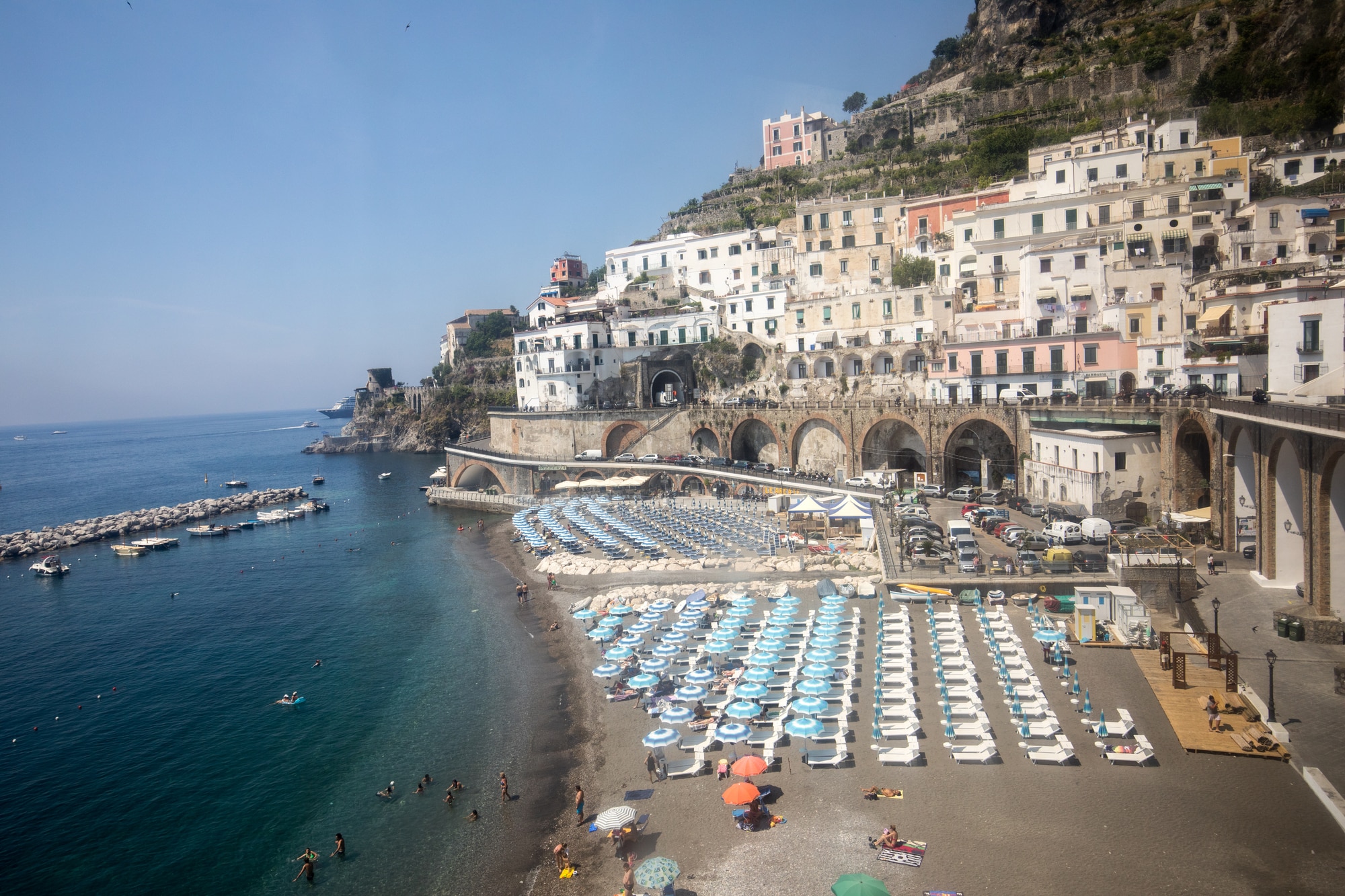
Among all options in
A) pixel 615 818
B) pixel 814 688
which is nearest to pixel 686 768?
pixel 615 818

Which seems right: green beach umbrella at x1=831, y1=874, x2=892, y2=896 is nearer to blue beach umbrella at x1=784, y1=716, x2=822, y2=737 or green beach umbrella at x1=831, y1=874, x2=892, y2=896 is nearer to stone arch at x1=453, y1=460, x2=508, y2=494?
blue beach umbrella at x1=784, y1=716, x2=822, y2=737

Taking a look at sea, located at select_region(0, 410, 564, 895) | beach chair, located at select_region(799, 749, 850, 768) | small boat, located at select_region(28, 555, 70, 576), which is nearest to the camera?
beach chair, located at select_region(799, 749, 850, 768)

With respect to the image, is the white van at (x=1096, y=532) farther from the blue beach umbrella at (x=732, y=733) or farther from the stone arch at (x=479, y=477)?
the stone arch at (x=479, y=477)

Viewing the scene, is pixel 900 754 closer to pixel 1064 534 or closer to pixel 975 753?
pixel 975 753

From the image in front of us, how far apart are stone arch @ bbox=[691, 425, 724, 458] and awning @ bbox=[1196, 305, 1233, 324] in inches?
1185

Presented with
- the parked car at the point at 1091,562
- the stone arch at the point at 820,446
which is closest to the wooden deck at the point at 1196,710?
the parked car at the point at 1091,562

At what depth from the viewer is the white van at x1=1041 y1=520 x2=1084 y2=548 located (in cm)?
3012

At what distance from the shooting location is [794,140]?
86.7m

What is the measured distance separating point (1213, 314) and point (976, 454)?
539 inches

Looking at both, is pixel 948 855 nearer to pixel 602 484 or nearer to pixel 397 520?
pixel 602 484

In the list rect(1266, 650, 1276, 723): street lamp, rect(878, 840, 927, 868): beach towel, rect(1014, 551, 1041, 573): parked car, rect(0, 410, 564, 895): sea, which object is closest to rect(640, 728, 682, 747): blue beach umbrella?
rect(0, 410, 564, 895): sea

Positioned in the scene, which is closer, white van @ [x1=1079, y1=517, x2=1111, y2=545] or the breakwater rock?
white van @ [x1=1079, y1=517, x2=1111, y2=545]

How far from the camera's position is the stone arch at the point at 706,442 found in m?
56.5

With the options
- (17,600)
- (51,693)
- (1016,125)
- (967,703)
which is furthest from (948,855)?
(1016,125)
